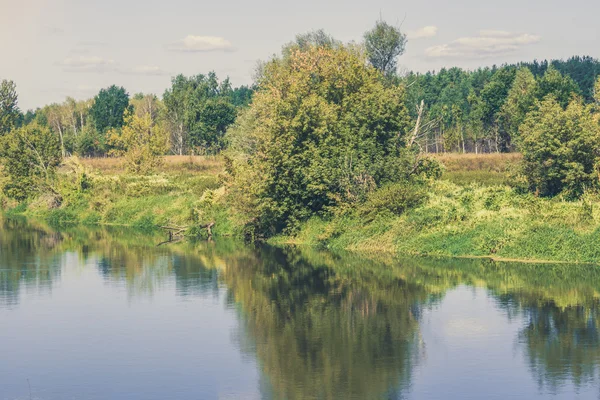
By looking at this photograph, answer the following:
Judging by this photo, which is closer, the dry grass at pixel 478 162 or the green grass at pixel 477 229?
the green grass at pixel 477 229

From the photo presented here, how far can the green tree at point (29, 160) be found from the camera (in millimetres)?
75125

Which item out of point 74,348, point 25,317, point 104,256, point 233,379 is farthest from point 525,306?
point 104,256

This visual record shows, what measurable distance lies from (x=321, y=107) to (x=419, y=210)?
9.30 m

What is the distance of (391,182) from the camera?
159 ft

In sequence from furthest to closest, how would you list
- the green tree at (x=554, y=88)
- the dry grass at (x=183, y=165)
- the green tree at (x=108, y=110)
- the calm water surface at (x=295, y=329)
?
the green tree at (x=108, y=110) → the dry grass at (x=183, y=165) → the green tree at (x=554, y=88) → the calm water surface at (x=295, y=329)

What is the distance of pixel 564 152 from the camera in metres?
44.6

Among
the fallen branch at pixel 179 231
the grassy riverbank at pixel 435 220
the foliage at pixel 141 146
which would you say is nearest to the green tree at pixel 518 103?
the grassy riverbank at pixel 435 220

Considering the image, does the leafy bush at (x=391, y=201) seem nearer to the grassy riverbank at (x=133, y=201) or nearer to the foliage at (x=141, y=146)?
the grassy riverbank at (x=133, y=201)

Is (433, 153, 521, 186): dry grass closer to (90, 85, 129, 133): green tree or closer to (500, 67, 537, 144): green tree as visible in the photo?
(500, 67, 537, 144): green tree

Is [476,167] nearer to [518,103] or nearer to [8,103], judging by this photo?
[518,103]

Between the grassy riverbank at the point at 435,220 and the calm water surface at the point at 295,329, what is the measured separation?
2246 mm

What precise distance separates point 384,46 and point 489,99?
30602 millimetres

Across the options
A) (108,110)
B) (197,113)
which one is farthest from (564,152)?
(108,110)

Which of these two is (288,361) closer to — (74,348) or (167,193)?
(74,348)
